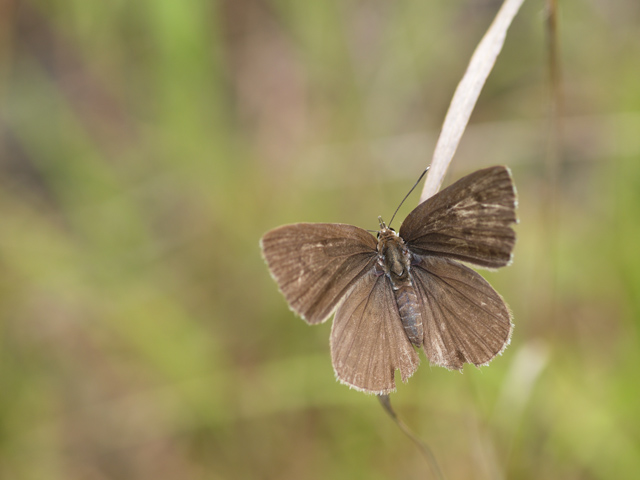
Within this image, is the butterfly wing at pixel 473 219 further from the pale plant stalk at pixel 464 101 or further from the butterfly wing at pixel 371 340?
the butterfly wing at pixel 371 340

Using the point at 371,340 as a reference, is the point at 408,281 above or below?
above

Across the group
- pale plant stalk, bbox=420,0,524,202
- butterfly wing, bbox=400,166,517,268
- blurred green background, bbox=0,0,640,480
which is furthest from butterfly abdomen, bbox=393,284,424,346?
blurred green background, bbox=0,0,640,480

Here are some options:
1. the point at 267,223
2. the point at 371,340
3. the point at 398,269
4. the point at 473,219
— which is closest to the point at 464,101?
the point at 473,219

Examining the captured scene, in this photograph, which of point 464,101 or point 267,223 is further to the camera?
point 267,223

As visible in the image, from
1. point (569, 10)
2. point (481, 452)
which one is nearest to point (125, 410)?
point (481, 452)

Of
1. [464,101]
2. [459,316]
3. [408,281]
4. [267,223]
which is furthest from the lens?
[267,223]

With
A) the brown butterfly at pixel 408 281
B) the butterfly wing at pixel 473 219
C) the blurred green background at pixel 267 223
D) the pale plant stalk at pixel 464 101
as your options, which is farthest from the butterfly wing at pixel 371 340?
the blurred green background at pixel 267 223

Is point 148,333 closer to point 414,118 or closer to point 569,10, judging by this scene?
point 414,118

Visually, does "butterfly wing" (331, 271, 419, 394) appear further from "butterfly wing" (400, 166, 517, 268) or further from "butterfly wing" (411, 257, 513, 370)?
"butterfly wing" (400, 166, 517, 268)

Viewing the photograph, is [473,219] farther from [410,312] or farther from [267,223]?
[267,223]
